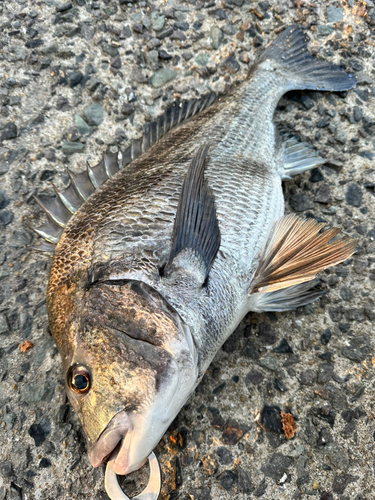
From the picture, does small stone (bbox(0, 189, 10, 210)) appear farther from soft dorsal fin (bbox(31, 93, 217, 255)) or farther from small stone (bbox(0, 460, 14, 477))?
small stone (bbox(0, 460, 14, 477))

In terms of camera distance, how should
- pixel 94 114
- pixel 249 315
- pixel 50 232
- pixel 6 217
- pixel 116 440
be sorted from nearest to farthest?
pixel 116 440
pixel 50 232
pixel 249 315
pixel 6 217
pixel 94 114

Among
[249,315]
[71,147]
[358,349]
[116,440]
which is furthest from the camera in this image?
[71,147]

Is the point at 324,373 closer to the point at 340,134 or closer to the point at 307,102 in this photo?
the point at 340,134

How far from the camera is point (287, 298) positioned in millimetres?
2344

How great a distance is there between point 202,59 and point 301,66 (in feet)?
2.67

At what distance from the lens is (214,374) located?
2.26 m

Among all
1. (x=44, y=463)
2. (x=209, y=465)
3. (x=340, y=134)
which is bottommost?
(x=209, y=465)

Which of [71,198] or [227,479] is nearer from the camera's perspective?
[227,479]

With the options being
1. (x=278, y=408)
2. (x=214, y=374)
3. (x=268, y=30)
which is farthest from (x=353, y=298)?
(x=268, y=30)

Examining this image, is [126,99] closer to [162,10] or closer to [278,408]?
[162,10]

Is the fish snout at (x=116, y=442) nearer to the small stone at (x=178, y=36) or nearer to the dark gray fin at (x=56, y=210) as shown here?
the dark gray fin at (x=56, y=210)

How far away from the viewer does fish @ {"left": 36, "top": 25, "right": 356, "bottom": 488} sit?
5.06ft

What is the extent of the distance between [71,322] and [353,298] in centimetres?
176

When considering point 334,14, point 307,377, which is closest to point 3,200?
point 307,377
